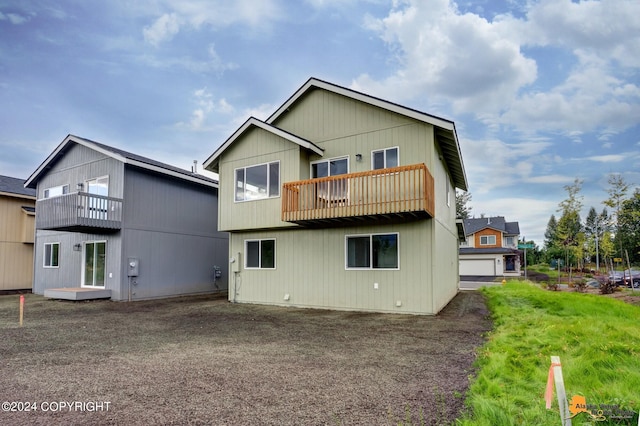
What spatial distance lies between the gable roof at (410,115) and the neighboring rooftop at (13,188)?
14.9 m

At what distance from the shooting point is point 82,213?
1335cm

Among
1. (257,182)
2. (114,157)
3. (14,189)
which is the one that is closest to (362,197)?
A: (257,182)

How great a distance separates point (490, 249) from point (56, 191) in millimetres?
34313

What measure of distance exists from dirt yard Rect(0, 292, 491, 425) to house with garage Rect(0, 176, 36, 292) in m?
11.3

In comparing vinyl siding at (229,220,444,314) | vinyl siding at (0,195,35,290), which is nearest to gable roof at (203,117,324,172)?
vinyl siding at (229,220,444,314)

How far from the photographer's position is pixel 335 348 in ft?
21.4

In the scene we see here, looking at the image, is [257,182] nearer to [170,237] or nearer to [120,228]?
[170,237]

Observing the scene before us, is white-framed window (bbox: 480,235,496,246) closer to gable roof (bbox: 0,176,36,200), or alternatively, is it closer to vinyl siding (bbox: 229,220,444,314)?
vinyl siding (bbox: 229,220,444,314)

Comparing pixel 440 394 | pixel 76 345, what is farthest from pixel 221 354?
pixel 440 394

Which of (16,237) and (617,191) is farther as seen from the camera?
(617,191)

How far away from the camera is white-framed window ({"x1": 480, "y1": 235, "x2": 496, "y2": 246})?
4012cm

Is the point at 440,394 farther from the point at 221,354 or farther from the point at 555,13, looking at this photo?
the point at 555,13

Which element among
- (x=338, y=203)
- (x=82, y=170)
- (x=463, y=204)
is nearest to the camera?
(x=338, y=203)

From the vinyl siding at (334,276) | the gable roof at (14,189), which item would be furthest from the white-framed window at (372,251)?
the gable roof at (14,189)
